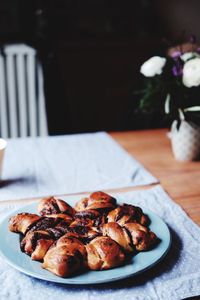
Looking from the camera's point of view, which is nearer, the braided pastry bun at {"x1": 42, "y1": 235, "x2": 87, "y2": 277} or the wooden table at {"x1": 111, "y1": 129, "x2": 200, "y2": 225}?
the braided pastry bun at {"x1": 42, "y1": 235, "x2": 87, "y2": 277}

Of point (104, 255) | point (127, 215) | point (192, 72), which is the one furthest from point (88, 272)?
point (192, 72)

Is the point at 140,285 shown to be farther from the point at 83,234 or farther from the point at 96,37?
the point at 96,37

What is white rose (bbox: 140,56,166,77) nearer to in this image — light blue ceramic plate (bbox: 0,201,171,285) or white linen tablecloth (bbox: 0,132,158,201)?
white linen tablecloth (bbox: 0,132,158,201)

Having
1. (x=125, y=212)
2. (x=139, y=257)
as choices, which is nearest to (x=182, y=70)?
(x=125, y=212)

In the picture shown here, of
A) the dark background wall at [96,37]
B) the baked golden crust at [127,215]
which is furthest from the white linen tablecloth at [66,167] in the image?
the dark background wall at [96,37]

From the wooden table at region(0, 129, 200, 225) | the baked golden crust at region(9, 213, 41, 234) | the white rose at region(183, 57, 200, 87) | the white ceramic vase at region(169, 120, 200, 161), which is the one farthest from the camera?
the white ceramic vase at region(169, 120, 200, 161)

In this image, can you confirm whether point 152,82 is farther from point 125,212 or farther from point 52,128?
point 52,128

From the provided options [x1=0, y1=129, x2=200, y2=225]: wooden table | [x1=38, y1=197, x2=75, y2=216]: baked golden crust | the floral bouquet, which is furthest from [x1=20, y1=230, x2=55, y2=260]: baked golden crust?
the floral bouquet
